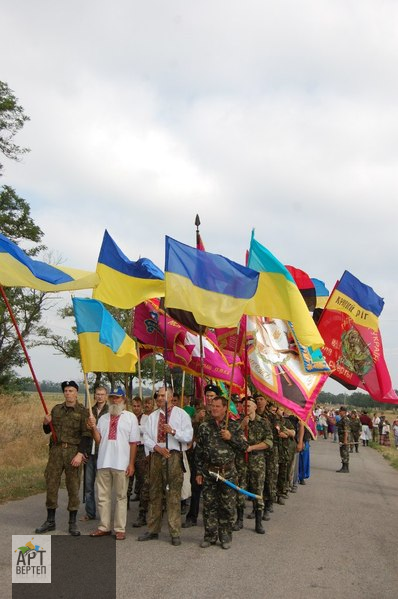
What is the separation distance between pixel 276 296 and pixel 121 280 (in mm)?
2354

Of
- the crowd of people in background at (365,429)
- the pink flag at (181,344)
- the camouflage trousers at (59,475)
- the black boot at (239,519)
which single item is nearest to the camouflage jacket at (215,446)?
the black boot at (239,519)

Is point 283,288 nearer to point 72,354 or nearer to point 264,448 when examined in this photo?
point 264,448

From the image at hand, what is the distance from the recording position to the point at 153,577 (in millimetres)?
5512

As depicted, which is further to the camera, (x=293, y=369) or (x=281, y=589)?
(x=293, y=369)

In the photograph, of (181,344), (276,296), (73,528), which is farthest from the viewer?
(181,344)

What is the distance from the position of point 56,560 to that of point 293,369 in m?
5.56

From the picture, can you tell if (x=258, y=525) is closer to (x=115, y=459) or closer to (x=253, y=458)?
(x=253, y=458)

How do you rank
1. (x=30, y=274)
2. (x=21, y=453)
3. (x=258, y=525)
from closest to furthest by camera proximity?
(x=30, y=274)
(x=258, y=525)
(x=21, y=453)

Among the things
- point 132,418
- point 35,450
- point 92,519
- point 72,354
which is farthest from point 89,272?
point 72,354

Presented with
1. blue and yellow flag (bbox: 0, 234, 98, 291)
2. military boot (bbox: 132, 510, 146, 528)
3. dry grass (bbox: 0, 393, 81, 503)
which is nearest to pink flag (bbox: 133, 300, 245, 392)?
dry grass (bbox: 0, 393, 81, 503)

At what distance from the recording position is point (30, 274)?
306 inches

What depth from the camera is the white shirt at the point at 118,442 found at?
7.29 m

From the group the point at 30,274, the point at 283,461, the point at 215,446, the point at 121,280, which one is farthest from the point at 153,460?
the point at 283,461

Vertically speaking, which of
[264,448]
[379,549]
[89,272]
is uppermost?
[89,272]
